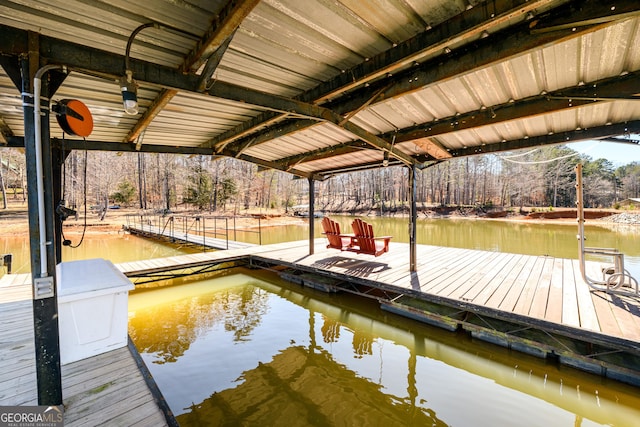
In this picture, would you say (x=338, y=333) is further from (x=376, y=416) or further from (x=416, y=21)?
(x=416, y=21)

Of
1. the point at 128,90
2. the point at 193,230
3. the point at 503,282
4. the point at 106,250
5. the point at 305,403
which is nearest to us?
the point at 128,90

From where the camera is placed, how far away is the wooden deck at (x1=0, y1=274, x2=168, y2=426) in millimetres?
1966

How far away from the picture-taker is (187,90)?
8.13ft

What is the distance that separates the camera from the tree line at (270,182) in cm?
2703

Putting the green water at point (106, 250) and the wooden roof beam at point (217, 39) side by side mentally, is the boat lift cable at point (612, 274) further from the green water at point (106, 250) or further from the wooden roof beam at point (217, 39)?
the green water at point (106, 250)

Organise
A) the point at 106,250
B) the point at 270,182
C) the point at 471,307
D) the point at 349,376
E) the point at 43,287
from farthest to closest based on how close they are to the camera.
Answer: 1. the point at 270,182
2. the point at 106,250
3. the point at 471,307
4. the point at 349,376
5. the point at 43,287

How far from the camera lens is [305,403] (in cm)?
300

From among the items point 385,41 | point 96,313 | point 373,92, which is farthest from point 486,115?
point 96,313

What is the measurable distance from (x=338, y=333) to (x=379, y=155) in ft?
12.1

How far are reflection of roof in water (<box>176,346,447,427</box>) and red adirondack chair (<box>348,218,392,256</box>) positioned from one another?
9.71ft

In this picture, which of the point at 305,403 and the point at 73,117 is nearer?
the point at 73,117

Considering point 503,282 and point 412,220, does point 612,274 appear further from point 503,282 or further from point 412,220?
point 412,220

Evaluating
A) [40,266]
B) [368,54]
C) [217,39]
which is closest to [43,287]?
[40,266]

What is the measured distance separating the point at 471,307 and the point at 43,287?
15.7 feet
